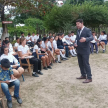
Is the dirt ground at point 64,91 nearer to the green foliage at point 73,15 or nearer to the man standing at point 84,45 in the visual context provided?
the man standing at point 84,45

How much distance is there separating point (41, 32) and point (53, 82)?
13916mm

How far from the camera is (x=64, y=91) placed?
4.64 m

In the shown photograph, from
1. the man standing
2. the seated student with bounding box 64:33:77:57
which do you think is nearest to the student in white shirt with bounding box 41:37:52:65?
the seated student with bounding box 64:33:77:57

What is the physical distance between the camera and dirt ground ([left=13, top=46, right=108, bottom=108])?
392cm

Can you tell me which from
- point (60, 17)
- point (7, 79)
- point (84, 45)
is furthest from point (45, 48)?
point (60, 17)

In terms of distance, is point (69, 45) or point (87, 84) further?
point (69, 45)

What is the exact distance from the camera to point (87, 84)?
509 cm

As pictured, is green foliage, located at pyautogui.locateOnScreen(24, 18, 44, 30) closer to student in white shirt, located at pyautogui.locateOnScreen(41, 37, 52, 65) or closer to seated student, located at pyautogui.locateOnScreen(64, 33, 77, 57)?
seated student, located at pyautogui.locateOnScreen(64, 33, 77, 57)

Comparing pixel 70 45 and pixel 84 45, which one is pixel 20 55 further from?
pixel 70 45

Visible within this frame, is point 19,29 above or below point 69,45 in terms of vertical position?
above

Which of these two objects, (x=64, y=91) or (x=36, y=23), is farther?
(x=36, y=23)

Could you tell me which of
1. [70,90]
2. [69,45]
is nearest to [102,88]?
[70,90]

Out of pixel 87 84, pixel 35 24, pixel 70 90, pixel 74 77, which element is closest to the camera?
pixel 70 90

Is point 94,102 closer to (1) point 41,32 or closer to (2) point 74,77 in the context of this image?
(2) point 74,77
